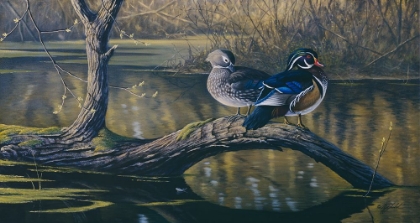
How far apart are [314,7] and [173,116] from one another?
925 mm

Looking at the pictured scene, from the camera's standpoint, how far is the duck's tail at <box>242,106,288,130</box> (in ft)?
14.2

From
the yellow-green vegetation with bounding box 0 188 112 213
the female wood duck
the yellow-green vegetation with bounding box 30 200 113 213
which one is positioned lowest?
the yellow-green vegetation with bounding box 30 200 113 213

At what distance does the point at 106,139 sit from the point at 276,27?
1064mm

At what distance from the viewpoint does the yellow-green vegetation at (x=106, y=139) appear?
4.43m

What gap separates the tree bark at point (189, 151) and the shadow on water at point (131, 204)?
0.22ft

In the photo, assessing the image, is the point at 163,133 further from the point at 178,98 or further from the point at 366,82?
the point at 366,82

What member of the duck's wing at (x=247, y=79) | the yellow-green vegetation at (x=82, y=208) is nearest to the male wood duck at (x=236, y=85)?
the duck's wing at (x=247, y=79)

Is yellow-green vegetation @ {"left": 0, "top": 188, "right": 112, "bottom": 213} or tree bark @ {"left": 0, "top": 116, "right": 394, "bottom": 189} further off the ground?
tree bark @ {"left": 0, "top": 116, "right": 394, "bottom": 189}

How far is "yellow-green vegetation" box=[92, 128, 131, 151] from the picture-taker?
4.43 m

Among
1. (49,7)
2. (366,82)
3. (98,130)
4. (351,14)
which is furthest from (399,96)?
(49,7)

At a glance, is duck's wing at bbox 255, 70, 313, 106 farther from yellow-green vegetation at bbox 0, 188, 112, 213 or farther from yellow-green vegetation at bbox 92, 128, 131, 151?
yellow-green vegetation at bbox 0, 188, 112, 213

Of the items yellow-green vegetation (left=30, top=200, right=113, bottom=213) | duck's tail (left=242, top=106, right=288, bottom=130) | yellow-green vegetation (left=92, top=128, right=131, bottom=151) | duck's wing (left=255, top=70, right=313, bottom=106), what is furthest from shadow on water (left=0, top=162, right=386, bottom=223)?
duck's wing (left=255, top=70, right=313, bottom=106)

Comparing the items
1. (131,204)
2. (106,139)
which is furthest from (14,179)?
(131,204)

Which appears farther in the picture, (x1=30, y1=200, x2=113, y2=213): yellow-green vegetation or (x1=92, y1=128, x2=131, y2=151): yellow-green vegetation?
(x1=92, y1=128, x2=131, y2=151): yellow-green vegetation
